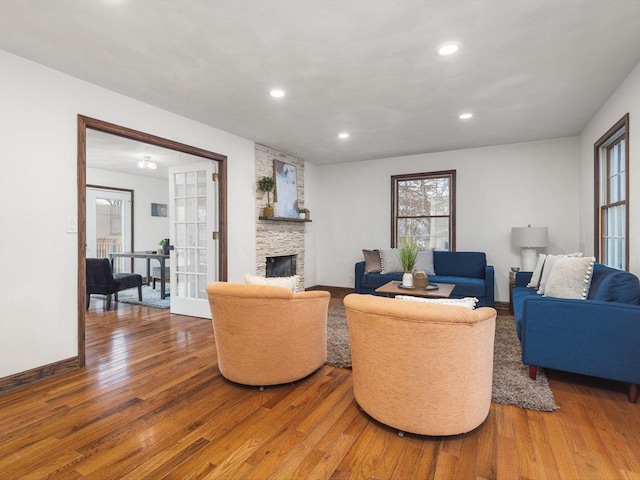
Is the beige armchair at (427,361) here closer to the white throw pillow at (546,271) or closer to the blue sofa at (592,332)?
the blue sofa at (592,332)

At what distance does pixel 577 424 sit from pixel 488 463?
78 cm

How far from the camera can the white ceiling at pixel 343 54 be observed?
2.07m

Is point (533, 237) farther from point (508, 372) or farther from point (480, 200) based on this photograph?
point (508, 372)

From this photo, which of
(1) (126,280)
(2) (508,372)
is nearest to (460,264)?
(2) (508,372)

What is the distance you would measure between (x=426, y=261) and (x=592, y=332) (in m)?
2.99

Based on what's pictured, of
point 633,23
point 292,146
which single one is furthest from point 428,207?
point 633,23

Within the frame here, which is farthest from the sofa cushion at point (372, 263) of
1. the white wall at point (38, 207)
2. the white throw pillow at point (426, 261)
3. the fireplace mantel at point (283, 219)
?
the white wall at point (38, 207)

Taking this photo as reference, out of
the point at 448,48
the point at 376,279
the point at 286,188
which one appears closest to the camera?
the point at 448,48

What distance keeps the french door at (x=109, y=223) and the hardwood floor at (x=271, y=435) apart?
5028 millimetres

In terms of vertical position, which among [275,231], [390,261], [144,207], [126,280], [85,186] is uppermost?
[144,207]

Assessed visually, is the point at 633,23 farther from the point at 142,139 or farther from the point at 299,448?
the point at 142,139

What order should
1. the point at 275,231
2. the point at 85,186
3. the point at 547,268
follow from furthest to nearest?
1. the point at 275,231
2. the point at 547,268
3. the point at 85,186

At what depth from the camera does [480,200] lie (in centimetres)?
529

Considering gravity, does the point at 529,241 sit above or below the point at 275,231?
below
